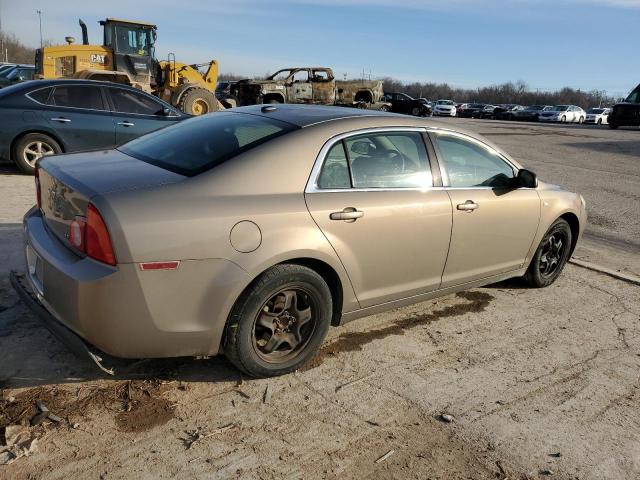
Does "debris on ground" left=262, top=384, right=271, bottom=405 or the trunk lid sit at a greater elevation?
the trunk lid

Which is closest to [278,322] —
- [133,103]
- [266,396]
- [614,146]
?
[266,396]

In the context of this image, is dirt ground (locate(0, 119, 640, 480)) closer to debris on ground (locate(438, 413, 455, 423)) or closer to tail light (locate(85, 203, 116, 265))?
debris on ground (locate(438, 413, 455, 423))

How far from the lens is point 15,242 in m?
5.14

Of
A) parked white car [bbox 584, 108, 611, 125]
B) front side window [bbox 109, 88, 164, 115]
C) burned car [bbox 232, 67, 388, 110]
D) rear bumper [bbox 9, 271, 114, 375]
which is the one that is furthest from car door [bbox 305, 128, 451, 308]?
parked white car [bbox 584, 108, 611, 125]

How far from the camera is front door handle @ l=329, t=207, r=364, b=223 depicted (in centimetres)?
325

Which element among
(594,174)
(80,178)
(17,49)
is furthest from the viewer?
(17,49)

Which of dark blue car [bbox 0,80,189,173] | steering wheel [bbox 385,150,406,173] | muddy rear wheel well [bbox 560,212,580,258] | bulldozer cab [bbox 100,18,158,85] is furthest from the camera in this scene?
bulldozer cab [bbox 100,18,158,85]

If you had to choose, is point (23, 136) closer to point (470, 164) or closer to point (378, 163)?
point (378, 163)

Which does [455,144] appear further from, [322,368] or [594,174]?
[594,174]

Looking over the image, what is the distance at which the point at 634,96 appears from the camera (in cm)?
3105

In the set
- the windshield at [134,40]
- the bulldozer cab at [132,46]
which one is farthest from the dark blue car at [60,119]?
the windshield at [134,40]

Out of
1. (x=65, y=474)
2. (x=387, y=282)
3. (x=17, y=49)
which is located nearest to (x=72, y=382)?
(x=65, y=474)

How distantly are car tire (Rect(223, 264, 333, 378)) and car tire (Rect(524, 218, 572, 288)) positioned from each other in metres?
2.47

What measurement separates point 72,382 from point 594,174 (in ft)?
42.2
